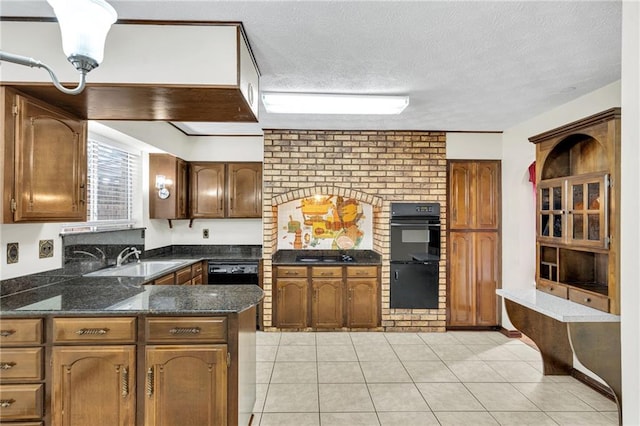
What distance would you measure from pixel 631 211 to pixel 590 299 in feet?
6.63

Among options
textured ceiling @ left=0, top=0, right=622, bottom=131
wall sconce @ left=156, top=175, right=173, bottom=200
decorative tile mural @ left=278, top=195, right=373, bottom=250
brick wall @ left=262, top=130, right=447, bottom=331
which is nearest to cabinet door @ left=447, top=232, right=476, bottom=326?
brick wall @ left=262, top=130, right=447, bottom=331

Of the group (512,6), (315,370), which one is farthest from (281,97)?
(315,370)

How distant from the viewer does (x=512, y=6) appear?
1706 mm

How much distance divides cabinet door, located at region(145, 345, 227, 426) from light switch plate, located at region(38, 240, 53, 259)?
134 cm

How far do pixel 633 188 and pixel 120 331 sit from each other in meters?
2.41

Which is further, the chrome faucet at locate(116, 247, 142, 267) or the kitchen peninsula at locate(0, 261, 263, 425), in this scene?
the chrome faucet at locate(116, 247, 142, 267)

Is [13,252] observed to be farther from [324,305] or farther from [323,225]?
[323,225]

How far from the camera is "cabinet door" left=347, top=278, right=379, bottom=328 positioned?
4180 mm

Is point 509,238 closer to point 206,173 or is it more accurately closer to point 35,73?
point 206,173

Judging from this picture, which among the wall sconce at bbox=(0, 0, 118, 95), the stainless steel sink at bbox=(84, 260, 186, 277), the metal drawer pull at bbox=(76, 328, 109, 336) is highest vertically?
the wall sconce at bbox=(0, 0, 118, 95)

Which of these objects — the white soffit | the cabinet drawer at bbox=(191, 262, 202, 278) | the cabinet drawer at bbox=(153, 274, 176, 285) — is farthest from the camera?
the white soffit

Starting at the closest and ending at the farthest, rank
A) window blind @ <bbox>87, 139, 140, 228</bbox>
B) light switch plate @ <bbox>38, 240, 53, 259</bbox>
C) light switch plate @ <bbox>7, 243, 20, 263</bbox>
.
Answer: light switch plate @ <bbox>7, 243, 20, 263</bbox>, light switch plate @ <bbox>38, 240, 53, 259</bbox>, window blind @ <bbox>87, 139, 140, 228</bbox>

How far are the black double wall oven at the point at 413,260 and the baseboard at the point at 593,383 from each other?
1.50 metres

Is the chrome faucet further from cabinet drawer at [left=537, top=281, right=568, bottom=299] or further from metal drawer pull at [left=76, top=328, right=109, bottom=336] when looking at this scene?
cabinet drawer at [left=537, top=281, right=568, bottom=299]
